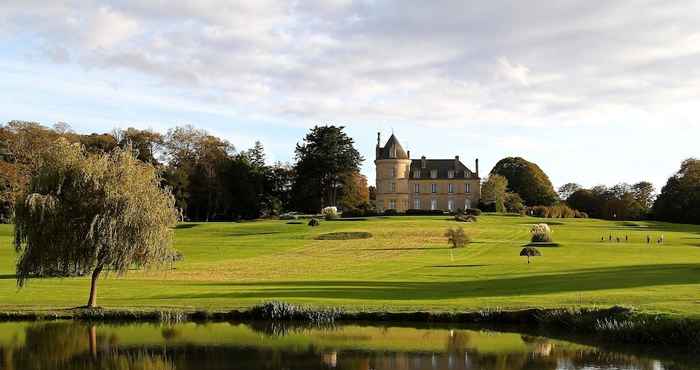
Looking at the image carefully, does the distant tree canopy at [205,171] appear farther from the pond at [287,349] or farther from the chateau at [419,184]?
the pond at [287,349]

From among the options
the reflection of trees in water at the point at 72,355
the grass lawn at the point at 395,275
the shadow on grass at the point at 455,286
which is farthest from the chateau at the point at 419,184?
the reflection of trees in water at the point at 72,355

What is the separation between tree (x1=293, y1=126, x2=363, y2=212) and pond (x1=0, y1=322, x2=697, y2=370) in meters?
76.8

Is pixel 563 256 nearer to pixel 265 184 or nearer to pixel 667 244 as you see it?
pixel 667 244

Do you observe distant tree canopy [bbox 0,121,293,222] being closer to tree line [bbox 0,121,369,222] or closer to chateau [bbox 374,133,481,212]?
tree line [bbox 0,121,369,222]

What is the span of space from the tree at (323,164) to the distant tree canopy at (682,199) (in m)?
42.5

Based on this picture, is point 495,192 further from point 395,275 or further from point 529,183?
point 395,275

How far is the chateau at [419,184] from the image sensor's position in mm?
103562

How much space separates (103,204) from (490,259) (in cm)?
2817

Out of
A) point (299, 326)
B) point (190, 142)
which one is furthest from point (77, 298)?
point (190, 142)

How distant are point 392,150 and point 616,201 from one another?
36.3m

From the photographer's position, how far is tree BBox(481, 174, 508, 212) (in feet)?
327

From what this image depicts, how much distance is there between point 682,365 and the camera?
18.8 meters

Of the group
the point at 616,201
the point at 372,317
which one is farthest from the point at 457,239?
the point at 616,201

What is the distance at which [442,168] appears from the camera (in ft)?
347
